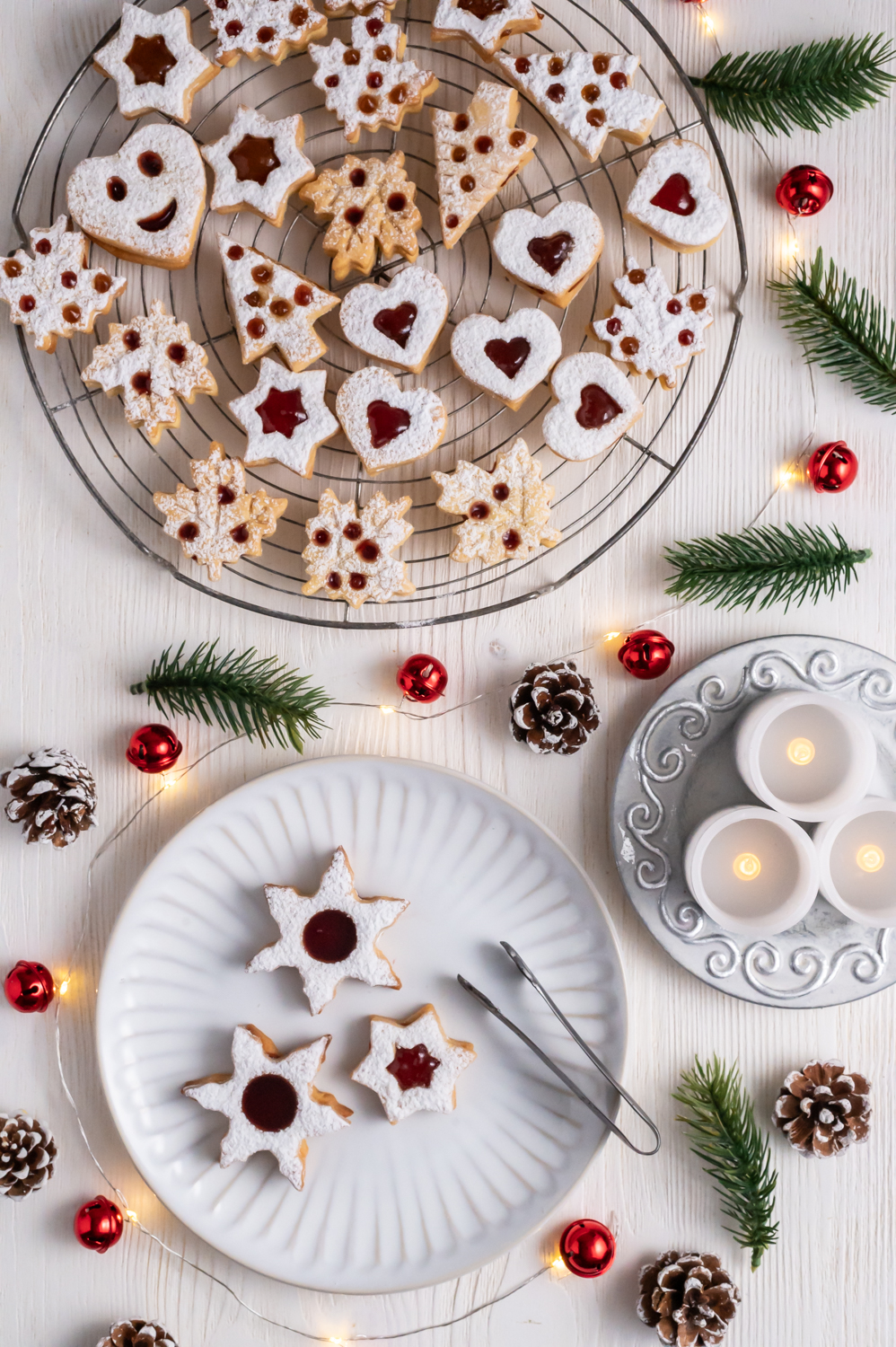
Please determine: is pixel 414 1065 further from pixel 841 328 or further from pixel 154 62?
pixel 154 62

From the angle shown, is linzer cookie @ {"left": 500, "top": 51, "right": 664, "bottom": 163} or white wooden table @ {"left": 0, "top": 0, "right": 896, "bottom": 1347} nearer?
linzer cookie @ {"left": 500, "top": 51, "right": 664, "bottom": 163}

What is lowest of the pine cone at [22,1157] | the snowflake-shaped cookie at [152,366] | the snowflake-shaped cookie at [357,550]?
the pine cone at [22,1157]

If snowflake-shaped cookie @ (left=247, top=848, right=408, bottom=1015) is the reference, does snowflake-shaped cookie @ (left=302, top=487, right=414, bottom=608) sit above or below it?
above

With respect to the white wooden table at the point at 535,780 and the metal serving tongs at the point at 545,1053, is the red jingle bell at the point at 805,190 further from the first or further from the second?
the metal serving tongs at the point at 545,1053

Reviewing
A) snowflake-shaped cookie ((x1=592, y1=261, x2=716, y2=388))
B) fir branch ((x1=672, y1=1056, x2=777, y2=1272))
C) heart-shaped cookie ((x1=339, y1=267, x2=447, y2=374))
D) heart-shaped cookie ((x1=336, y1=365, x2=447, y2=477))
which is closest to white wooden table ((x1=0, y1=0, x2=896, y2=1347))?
fir branch ((x1=672, y1=1056, x2=777, y2=1272))

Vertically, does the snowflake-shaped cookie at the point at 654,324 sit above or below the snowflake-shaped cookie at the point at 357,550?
above

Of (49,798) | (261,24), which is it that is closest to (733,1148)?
(49,798)

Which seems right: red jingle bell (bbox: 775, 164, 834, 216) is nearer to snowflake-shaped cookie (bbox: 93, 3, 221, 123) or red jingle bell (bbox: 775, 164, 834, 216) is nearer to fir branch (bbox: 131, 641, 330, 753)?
snowflake-shaped cookie (bbox: 93, 3, 221, 123)

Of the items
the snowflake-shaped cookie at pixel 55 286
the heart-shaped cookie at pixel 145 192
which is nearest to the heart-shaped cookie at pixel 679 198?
the heart-shaped cookie at pixel 145 192
